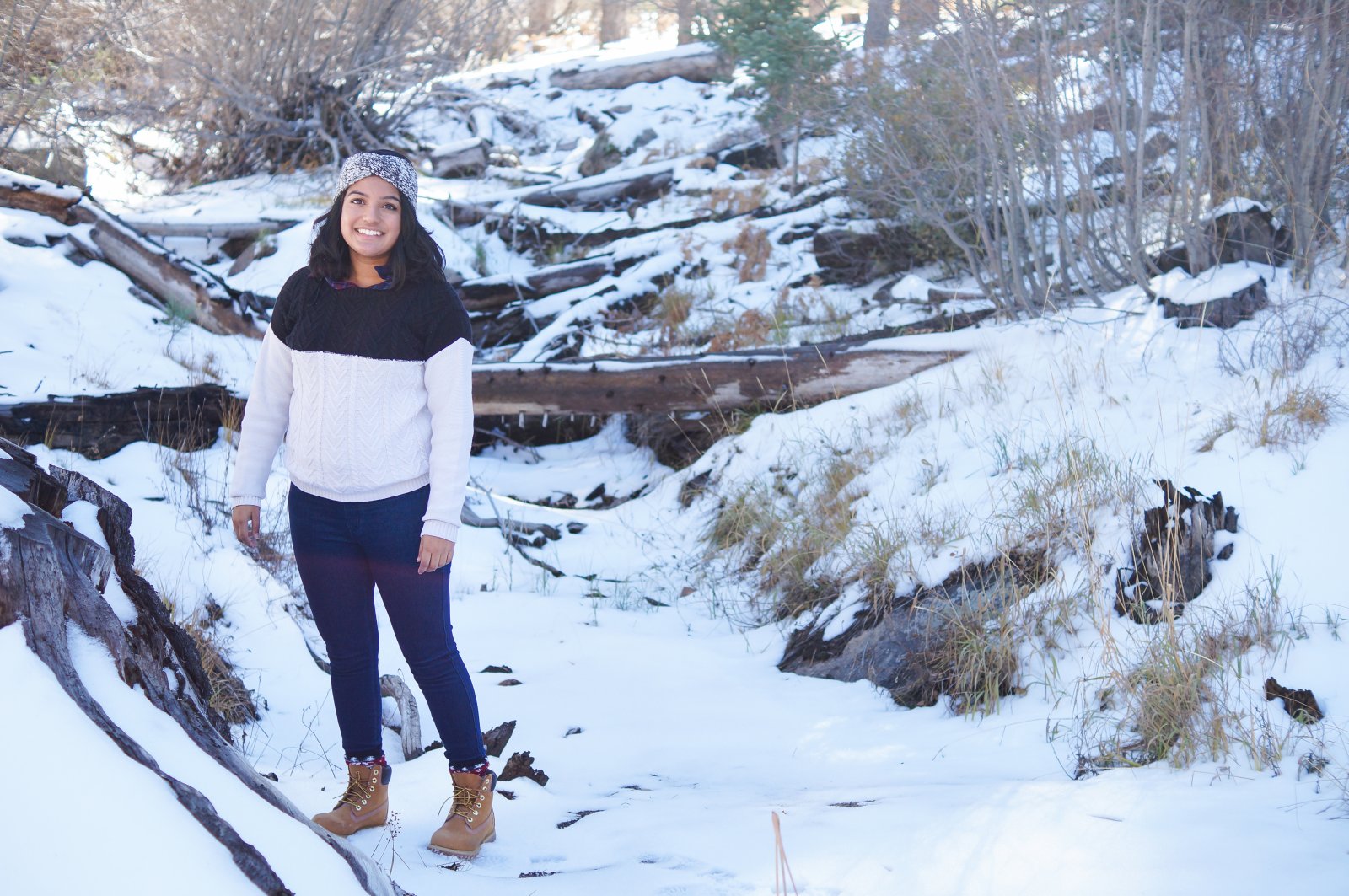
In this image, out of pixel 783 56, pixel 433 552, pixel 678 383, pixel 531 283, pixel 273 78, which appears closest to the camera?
pixel 433 552

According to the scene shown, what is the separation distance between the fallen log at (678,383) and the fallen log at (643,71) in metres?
9.58

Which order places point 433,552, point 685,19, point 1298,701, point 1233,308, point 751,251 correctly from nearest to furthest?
point 433,552, point 1298,701, point 1233,308, point 751,251, point 685,19

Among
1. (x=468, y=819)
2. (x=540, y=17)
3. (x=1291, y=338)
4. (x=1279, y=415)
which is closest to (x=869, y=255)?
(x=1291, y=338)

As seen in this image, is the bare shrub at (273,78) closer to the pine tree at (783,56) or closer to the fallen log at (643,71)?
the fallen log at (643,71)

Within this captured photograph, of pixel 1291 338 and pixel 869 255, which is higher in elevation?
pixel 869 255

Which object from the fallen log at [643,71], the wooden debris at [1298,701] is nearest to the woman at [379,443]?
the wooden debris at [1298,701]

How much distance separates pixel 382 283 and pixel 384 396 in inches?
11.8

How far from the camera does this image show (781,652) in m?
4.71

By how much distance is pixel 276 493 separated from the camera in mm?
5680

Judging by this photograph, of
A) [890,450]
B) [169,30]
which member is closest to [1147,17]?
[890,450]

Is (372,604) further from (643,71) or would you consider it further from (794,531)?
(643,71)

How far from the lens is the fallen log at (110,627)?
1698 mm

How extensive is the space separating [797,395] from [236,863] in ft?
18.5

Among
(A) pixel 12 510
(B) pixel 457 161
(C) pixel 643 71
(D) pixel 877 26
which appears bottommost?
(A) pixel 12 510
